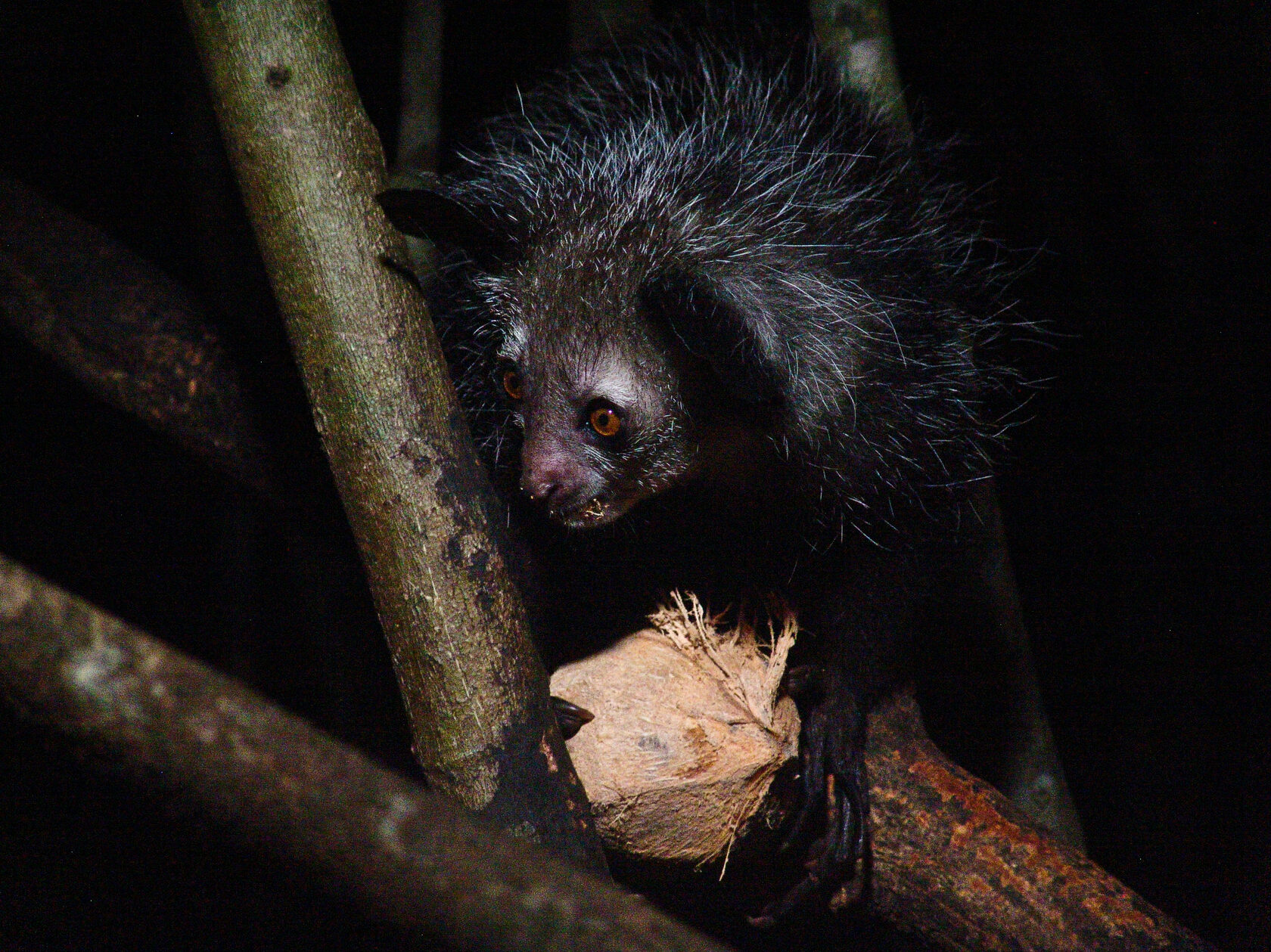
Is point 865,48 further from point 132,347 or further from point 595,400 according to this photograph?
point 132,347

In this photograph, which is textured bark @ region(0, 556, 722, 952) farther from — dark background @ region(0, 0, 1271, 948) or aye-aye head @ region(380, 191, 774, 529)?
dark background @ region(0, 0, 1271, 948)

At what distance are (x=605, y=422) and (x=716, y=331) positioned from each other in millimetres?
401

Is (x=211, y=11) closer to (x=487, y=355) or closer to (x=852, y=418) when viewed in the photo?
(x=487, y=355)

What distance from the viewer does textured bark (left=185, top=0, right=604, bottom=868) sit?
1855mm

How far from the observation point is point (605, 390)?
7.91ft

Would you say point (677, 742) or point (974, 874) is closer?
point (677, 742)

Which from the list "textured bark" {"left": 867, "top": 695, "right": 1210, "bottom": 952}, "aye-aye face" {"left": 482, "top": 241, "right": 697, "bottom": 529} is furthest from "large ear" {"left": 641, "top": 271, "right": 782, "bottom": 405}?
"textured bark" {"left": 867, "top": 695, "right": 1210, "bottom": 952}

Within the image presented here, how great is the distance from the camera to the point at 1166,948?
201 cm

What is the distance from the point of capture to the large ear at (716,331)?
2168mm

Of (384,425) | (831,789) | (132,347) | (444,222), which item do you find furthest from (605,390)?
(132,347)

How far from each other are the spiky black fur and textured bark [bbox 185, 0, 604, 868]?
1.17 feet

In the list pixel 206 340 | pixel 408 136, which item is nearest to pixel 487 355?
pixel 206 340

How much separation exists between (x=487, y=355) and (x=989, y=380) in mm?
1442

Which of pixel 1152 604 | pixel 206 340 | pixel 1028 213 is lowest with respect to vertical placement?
pixel 1152 604
